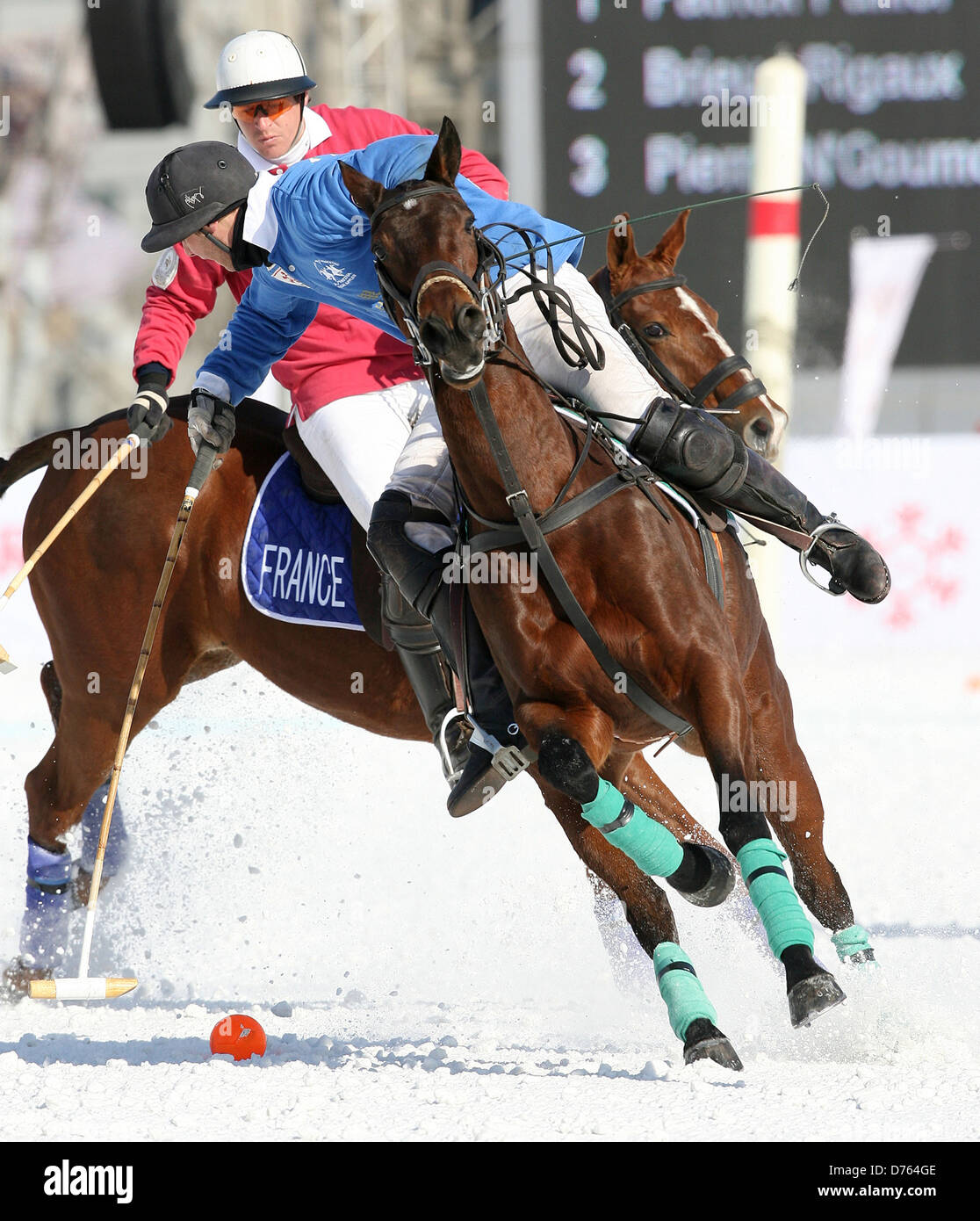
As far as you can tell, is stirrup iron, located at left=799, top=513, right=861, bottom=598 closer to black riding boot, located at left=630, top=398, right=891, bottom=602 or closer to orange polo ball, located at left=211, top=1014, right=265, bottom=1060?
black riding boot, located at left=630, top=398, right=891, bottom=602

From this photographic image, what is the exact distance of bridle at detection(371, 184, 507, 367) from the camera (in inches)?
117

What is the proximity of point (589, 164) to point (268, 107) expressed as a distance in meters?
4.34

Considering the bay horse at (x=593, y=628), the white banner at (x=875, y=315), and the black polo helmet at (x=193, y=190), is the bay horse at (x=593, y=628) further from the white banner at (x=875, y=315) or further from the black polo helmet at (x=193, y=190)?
the white banner at (x=875, y=315)

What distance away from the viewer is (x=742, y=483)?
146 inches

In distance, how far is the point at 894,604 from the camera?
8.12 meters

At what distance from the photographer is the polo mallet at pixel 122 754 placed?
4219 mm

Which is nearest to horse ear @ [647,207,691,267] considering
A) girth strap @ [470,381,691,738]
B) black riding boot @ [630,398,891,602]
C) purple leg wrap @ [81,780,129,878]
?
black riding boot @ [630,398,891,602]

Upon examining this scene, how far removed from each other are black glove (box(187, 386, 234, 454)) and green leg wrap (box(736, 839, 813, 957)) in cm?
205

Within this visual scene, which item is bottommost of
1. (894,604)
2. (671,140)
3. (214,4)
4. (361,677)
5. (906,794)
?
(906,794)

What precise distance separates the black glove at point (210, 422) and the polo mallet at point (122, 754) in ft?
0.10

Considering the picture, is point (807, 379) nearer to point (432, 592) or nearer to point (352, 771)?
point (352, 771)

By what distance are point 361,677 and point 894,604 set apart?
436cm

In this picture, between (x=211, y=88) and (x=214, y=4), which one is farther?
(x=214, y=4)

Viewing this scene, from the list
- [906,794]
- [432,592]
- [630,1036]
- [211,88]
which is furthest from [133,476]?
[211,88]
